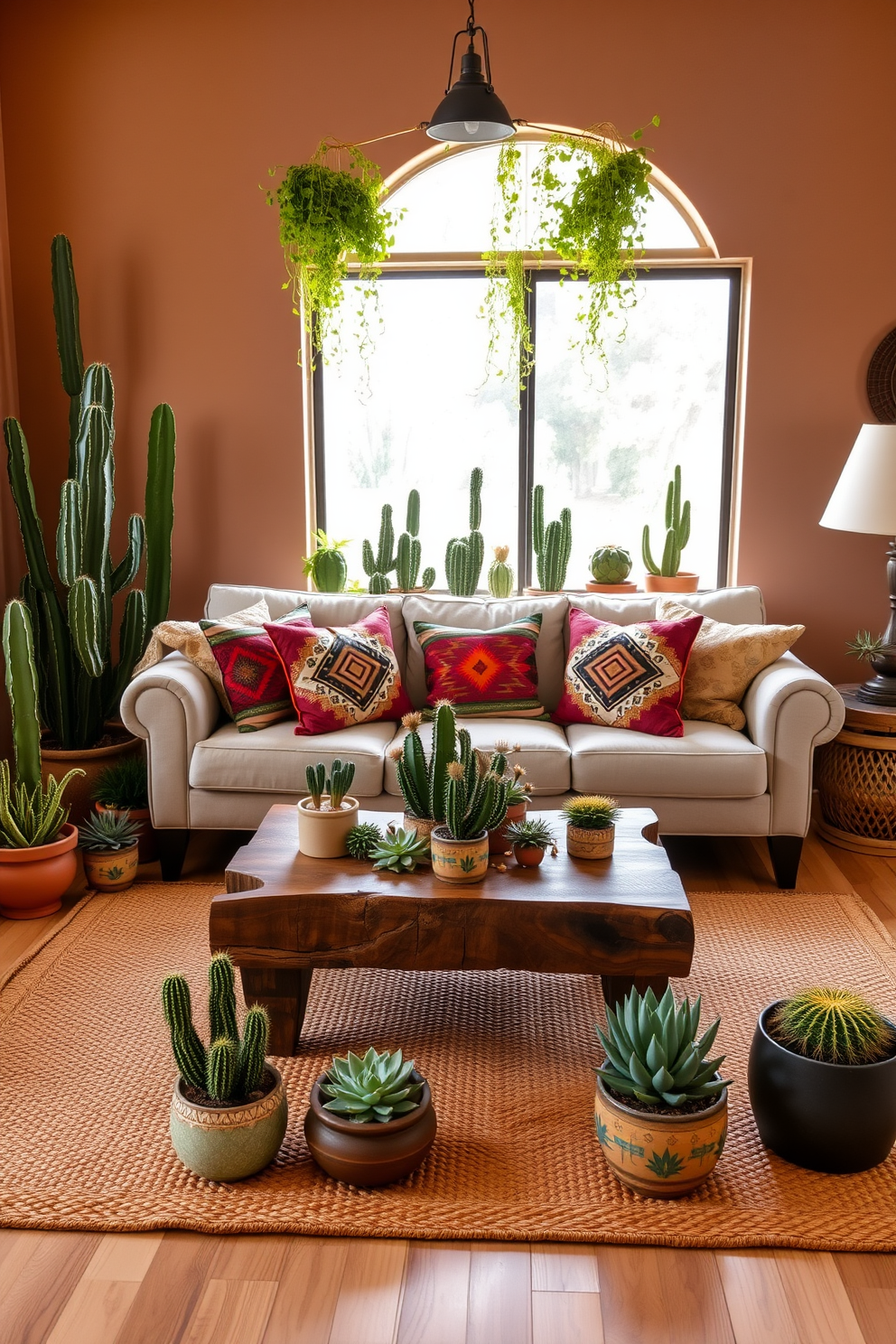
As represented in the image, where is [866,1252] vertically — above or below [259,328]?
below

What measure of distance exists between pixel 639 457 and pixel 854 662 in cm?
122

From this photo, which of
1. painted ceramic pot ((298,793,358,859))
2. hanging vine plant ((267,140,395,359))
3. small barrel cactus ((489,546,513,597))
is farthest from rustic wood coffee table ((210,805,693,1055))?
hanging vine plant ((267,140,395,359))

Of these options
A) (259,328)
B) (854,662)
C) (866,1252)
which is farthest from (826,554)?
(866,1252)

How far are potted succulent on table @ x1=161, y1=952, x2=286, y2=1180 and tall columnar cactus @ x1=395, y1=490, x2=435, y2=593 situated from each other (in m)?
2.53

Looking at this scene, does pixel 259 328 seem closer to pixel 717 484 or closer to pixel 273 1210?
pixel 717 484

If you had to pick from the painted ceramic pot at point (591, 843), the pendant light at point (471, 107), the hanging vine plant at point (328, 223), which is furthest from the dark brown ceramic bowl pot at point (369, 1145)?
the hanging vine plant at point (328, 223)

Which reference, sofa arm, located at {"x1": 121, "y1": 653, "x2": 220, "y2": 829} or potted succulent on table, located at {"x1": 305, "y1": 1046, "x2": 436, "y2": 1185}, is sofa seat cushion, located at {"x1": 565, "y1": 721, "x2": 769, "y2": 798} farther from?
potted succulent on table, located at {"x1": 305, "y1": 1046, "x2": 436, "y2": 1185}

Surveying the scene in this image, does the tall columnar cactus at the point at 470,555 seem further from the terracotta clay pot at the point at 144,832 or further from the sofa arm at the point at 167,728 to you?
the terracotta clay pot at the point at 144,832

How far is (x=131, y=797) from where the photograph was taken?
3.81 metres

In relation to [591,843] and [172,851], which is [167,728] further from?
[591,843]

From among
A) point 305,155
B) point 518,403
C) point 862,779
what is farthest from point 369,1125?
point 305,155

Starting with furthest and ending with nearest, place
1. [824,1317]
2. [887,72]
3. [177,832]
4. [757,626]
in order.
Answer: [887,72] < [757,626] < [177,832] < [824,1317]

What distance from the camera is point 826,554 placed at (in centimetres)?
449

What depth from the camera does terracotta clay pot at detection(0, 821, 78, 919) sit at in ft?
10.9
